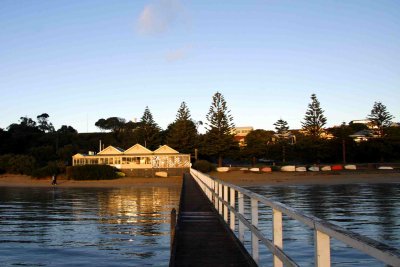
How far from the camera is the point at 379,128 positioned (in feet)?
273

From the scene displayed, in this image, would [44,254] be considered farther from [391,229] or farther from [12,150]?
[12,150]

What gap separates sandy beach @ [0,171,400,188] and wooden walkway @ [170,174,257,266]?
39187 millimetres

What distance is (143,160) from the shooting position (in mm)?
63219

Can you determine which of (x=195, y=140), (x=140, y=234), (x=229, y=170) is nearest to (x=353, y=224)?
(x=140, y=234)

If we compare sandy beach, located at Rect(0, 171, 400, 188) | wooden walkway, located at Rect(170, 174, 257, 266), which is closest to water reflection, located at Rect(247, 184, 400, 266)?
wooden walkway, located at Rect(170, 174, 257, 266)

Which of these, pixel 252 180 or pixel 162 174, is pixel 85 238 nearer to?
pixel 252 180

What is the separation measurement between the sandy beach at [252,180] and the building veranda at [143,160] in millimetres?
3070

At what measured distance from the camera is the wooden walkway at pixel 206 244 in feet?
23.3

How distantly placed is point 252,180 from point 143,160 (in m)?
16.3

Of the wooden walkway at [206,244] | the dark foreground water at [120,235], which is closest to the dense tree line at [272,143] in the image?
the dark foreground water at [120,235]

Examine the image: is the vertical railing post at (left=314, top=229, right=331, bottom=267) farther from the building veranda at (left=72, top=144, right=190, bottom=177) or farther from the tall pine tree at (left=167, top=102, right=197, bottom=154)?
the tall pine tree at (left=167, top=102, right=197, bottom=154)

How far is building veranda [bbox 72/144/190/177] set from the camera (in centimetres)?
6162

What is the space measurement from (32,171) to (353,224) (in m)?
55.4

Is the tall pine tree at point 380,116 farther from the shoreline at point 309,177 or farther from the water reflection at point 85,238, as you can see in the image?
the water reflection at point 85,238
